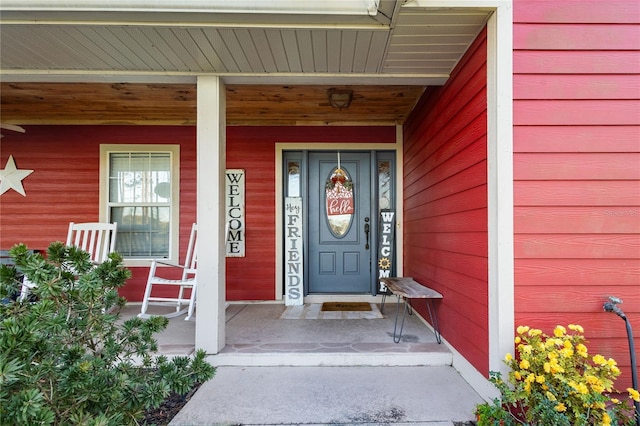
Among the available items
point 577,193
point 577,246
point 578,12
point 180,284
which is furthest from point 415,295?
point 180,284

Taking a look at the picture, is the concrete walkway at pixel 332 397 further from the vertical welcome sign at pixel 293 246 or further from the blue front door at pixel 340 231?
the blue front door at pixel 340 231

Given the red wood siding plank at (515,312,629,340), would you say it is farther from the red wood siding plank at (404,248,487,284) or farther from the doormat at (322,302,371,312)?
the doormat at (322,302,371,312)

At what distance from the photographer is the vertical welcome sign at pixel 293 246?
3.84m

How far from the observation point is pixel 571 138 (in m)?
1.73

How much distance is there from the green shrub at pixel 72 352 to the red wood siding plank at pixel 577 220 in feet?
5.78

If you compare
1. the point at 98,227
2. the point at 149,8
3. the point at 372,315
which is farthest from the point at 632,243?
the point at 98,227

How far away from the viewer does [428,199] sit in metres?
2.87

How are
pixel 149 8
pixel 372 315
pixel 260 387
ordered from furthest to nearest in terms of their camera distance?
pixel 372 315
pixel 260 387
pixel 149 8

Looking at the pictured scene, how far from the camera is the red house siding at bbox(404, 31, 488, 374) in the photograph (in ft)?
6.22

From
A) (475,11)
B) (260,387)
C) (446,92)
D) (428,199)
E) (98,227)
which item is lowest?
(260,387)

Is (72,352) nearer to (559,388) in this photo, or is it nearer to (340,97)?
(559,388)

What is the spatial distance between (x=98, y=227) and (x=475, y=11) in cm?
384

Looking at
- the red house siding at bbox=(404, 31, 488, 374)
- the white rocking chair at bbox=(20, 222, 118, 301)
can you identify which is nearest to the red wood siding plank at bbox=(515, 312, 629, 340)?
the red house siding at bbox=(404, 31, 488, 374)

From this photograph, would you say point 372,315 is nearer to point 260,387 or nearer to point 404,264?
point 404,264
